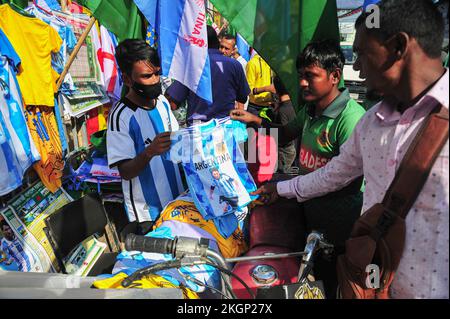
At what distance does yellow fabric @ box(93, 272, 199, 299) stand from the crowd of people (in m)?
0.63

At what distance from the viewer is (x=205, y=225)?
1972 millimetres

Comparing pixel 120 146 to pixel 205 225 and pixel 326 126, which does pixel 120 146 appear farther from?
pixel 326 126

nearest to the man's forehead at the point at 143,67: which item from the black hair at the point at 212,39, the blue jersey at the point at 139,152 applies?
the blue jersey at the point at 139,152

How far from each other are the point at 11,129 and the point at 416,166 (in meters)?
3.81

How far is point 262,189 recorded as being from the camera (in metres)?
1.95

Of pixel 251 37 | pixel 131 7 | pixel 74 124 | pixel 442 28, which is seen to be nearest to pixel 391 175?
pixel 442 28

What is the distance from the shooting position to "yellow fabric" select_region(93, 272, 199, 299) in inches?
53.9

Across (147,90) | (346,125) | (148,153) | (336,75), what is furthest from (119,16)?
(346,125)

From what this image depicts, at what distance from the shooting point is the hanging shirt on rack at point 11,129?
329 cm

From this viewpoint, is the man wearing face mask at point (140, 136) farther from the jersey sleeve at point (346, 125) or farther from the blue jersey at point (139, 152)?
the jersey sleeve at point (346, 125)

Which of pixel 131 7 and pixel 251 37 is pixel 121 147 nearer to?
pixel 251 37

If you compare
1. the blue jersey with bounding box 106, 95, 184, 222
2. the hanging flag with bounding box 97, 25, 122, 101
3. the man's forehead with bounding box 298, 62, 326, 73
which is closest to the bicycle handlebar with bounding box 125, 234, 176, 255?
the blue jersey with bounding box 106, 95, 184, 222

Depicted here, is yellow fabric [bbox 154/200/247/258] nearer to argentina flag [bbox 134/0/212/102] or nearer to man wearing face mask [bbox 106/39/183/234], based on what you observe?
man wearing face mask [bbox 106/39/183/234]

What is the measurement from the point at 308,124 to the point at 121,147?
1.29 meters
